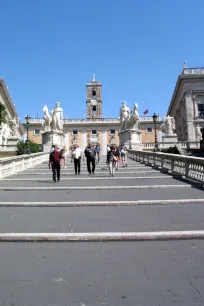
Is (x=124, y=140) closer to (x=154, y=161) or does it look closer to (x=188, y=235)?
(x=154, y=161)

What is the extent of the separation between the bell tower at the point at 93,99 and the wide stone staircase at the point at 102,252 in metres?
86.7

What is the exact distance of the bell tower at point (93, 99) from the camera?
92875 millimetres

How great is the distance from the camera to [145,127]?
261 feet

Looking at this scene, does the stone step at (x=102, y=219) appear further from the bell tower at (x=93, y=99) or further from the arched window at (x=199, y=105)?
the bell tower at (x=93, y=99)

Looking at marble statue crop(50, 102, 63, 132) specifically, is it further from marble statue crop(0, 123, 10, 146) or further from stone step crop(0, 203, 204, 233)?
stone step crop(0, 203, 204, 233)

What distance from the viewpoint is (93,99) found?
94.2m

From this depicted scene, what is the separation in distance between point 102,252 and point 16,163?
13.0m

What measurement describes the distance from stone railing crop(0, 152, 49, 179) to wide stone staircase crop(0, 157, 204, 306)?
658 cm

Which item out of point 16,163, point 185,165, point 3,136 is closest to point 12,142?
point 3,136

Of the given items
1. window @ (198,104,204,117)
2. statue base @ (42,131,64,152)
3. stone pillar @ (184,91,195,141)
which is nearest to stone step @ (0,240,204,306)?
statue base @ (42,131,64,152)

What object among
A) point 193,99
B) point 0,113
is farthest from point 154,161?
point 193,99

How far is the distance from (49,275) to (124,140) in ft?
99.5

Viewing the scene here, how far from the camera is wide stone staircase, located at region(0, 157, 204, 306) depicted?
2852 mm

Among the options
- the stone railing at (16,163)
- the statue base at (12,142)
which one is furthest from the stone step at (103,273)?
the statue base at (12,142)
